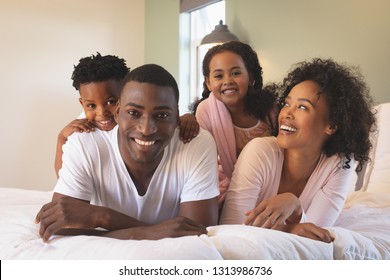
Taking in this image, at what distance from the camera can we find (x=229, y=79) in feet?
4.73

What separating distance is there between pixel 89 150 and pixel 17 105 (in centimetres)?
220

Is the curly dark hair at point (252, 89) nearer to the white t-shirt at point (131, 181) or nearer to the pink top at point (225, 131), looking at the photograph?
the pink top at point (225, 131)

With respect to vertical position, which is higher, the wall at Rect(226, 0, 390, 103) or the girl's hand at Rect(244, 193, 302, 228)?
the wall at Rect(226, 0, 390, 103)

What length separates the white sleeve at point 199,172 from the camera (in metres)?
1.05

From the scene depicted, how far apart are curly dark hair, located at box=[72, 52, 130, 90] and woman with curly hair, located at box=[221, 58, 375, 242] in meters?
0.48

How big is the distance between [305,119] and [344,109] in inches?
4.8

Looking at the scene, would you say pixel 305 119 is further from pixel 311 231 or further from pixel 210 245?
pixel 210 245

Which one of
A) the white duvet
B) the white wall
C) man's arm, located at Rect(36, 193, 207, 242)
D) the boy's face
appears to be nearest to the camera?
the white duvet

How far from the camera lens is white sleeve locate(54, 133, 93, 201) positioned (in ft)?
3.36

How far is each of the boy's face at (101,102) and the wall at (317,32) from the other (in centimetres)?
127

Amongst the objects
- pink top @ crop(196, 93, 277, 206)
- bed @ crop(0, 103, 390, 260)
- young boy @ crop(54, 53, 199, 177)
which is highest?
young boy @ crop(54, 53, 199, 177)

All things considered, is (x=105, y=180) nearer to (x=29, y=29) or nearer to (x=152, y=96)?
(x=152, y=96)

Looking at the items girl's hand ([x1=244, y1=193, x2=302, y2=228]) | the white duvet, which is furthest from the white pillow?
girl's hand ([x1=244, y1=193, x2=302, y2=228])

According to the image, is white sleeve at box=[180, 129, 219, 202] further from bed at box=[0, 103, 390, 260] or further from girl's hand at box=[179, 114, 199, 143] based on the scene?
bed at box=[0, 103, 390, 260]
